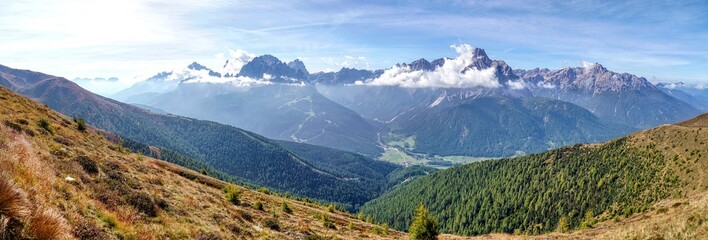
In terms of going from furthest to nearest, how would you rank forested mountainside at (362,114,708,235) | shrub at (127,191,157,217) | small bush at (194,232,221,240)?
forested mountainside at (362,114,708,235) → shrub at (127,191,157,217) → small bush at (194,232,221,240)

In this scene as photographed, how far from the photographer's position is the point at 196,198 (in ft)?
130

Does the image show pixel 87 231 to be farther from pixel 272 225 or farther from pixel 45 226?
pixel 272 225

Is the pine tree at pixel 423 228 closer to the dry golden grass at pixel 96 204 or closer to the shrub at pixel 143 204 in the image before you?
the dry golden grass at pixel 96 204

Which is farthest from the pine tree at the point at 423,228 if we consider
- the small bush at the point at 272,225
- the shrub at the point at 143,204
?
the shrub at the point at 143,204

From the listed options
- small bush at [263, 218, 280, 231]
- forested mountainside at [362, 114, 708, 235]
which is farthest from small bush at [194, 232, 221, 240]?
forested mountainside at [362, 114, 708, 235]

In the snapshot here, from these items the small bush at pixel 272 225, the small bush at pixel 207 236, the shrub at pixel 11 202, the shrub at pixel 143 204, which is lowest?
the small bush at pixel 272 225

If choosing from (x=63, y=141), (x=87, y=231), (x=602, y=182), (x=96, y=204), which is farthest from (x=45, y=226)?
(x=602, y=182)

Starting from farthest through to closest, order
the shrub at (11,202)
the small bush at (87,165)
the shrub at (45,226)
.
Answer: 1. the small bush at (87,165)
2. the shrub at (45,226)
3. the shrub at (11,202)

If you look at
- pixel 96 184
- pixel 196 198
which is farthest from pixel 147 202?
pixel 196 198

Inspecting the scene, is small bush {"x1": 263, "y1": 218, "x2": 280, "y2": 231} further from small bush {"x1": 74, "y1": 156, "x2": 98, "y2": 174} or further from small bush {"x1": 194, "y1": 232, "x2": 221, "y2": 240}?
small bush {"x1": 74, "y1": 156, "x2": 98, "y2": 174}

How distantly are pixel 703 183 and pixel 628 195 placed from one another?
30.6 m

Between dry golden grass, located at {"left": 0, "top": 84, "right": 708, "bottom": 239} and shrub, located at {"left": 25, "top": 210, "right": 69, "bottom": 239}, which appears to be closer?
shrub, located at {"left": 25, "top": 210, "right": 69, "bottom": 239}

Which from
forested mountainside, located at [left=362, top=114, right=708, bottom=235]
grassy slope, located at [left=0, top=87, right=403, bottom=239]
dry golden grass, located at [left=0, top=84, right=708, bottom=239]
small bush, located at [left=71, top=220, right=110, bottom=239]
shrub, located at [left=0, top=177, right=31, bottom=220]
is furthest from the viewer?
forested mountainside, located at [left=362, top=114, right=708, bottom=235]

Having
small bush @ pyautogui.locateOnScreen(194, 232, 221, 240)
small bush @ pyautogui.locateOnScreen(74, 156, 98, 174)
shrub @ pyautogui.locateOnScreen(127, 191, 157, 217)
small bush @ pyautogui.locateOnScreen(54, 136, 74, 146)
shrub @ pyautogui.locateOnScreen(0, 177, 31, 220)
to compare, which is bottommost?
small bush @ pyautogui.locateOnScreen(194, 232, 221, 240)
